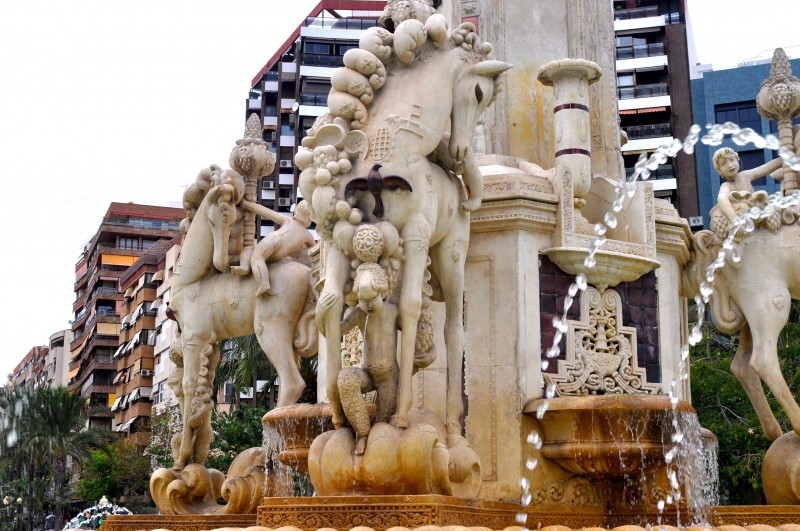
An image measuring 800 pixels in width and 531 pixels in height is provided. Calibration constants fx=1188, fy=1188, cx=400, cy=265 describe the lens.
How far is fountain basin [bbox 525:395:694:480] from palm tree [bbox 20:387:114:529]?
170 ft

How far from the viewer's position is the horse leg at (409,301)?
9617mm

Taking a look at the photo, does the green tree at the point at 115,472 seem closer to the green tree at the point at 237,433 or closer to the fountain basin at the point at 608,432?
the green tree at the point at 237,433

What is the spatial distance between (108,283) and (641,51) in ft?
174

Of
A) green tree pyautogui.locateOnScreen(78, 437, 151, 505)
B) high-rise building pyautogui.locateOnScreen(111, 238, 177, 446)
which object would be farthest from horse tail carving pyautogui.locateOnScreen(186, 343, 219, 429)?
high-rise building pyautogui.locateOnScreen(111, 238, 177, 446)

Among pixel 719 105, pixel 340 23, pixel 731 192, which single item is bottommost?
pixel 731 192

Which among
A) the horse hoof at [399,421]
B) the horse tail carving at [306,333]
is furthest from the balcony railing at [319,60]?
the horse hoof at [399,421]

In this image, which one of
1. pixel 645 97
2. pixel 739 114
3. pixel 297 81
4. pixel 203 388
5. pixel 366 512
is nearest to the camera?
pixel 366 512

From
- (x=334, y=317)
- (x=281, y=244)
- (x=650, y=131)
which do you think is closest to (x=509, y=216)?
(x=334, y=317)

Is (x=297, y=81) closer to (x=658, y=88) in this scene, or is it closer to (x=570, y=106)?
(x=658, y=88)

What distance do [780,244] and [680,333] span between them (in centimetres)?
145

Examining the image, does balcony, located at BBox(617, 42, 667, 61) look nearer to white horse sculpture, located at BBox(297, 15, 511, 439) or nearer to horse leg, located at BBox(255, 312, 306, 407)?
A: horse leg, located at BBox(255, 312, 306, 407)

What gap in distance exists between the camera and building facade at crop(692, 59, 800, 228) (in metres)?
61.3

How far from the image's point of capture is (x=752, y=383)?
1298 cm

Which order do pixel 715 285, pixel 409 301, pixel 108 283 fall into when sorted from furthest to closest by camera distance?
pixel 108 283 < pixel 715 285 < pixel 409 301
